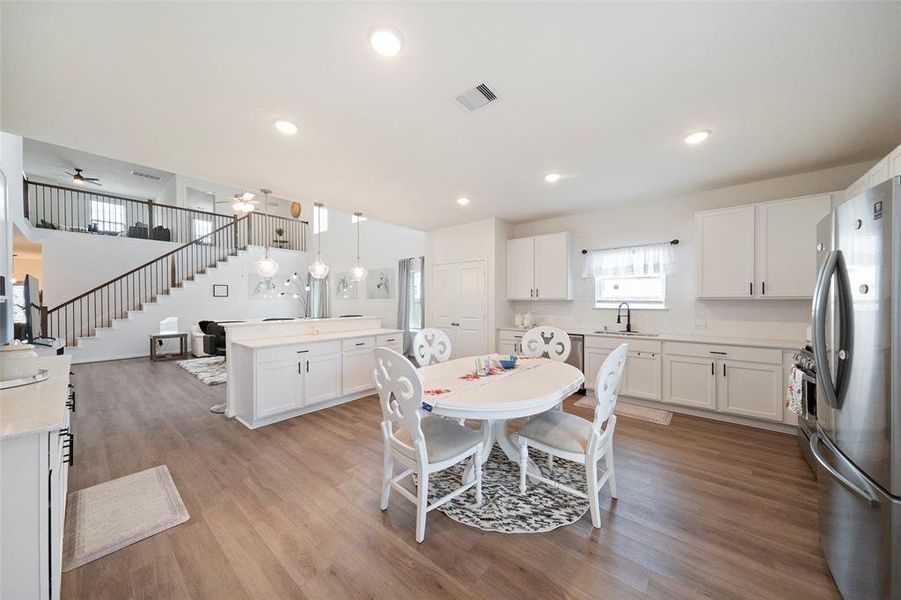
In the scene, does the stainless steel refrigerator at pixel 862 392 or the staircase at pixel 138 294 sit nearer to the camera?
the stainless steel refrigerator at pixel 862 392

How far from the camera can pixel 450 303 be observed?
18.8ft

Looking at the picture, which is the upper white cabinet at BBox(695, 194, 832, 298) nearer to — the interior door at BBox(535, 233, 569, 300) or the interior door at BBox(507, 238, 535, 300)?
the interior door at BBox(535, 233, 569, 300)

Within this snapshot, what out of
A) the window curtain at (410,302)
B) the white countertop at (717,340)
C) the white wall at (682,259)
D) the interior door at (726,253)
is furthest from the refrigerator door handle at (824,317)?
the window curtain at (410,302)

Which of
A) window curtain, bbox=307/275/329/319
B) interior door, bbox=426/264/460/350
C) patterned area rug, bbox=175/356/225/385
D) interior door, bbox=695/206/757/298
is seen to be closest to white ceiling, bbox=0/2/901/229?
interior door, bbox=695/206/757/298

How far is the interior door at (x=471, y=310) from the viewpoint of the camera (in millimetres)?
5289

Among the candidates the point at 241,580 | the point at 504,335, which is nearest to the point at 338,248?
the point at 504,335

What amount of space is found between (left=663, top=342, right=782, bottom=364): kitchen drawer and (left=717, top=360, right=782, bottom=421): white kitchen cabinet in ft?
0.17

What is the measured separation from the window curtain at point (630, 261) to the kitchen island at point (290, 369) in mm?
3303

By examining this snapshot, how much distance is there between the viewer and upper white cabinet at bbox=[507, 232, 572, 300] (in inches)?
191

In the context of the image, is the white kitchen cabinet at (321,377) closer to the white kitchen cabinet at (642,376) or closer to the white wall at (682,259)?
the white wall at (682,259)

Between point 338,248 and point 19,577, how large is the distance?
8.78 m

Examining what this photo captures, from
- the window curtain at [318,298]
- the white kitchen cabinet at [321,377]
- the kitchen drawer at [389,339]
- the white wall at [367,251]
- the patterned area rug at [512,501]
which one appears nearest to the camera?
the patterned area rug at [512,501]

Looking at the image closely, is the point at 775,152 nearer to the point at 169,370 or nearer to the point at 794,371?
the point at 794,371

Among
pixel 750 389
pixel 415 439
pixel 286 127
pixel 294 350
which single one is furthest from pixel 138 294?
pixel 750 389
